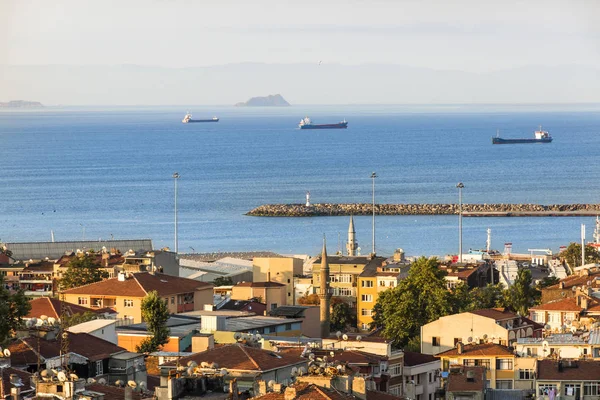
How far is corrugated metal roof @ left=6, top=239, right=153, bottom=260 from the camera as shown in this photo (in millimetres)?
72438

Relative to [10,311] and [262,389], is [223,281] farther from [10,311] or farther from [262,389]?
[262,389]

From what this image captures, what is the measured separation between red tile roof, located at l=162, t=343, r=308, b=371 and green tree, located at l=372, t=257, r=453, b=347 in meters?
18.1

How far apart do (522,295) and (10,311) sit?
75.3ft

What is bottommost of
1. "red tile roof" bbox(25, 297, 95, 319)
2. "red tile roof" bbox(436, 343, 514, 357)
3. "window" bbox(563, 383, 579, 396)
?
"window" bbox(563, 383, 579, 396)

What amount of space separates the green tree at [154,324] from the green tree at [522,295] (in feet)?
51.6

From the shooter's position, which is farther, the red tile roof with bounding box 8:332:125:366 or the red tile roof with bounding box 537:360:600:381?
the red tile roof with bounding box 537:360:600:381

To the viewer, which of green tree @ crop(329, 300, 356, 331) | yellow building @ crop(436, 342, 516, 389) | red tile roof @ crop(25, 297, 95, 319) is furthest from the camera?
green tree @ crop(329, 300, 356, 331)

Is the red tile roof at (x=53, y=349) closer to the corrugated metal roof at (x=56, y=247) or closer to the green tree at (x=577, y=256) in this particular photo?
the green tree at (x=577, y=256)

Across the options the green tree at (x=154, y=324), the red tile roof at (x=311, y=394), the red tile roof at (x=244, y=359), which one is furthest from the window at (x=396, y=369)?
the red tile roof at (x=311, y=394)

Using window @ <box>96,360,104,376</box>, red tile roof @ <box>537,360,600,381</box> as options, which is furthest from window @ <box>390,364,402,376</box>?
window @ <box>96,360,104,376</box>

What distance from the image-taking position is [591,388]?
24.0 metres

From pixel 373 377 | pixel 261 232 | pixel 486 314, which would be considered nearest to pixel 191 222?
pixel 261 232

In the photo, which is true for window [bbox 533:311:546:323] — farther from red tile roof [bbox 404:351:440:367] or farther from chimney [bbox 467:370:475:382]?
chimney [bbox 467:370:475:382]

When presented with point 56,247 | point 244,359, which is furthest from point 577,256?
point 244,359
